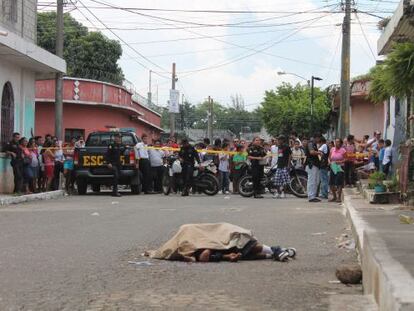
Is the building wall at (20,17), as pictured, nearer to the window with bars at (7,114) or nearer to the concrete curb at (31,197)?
the window with bars at (7,114)

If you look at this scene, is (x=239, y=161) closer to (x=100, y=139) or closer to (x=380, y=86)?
(x=100, y=139)

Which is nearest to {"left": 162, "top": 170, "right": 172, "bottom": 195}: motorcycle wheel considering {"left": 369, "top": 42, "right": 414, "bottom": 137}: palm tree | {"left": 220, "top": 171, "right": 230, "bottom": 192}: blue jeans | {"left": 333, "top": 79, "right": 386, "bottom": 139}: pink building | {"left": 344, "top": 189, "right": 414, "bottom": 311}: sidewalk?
{"left": 220, "top": 171, "right": 230, "bottom": 192}: blue jeans

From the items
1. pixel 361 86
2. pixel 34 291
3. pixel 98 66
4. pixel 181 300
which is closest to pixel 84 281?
pixel 34 291

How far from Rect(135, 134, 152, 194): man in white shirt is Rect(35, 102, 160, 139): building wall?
16214 millimetres

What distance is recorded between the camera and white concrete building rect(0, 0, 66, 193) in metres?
19.3

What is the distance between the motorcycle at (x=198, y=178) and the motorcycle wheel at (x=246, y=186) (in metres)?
0.99

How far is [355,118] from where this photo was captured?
3581 centimetres

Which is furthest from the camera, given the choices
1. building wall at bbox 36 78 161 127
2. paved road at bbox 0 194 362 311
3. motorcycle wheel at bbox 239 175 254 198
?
building wall at bbox 36 78 161 127

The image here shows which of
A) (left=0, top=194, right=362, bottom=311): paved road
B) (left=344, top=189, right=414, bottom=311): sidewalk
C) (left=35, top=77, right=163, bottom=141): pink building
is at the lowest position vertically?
(left=0, top=194, right=362, bottom=311): paved road

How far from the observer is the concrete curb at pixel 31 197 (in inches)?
649

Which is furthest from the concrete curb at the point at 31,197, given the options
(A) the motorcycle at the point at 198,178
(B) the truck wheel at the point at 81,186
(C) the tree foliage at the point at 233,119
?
(C) the tree foliage at the point at 233,119

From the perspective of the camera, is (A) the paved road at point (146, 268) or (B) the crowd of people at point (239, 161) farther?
(B) the crowd of people at point (239, 161)

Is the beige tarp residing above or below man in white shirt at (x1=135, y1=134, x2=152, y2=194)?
below

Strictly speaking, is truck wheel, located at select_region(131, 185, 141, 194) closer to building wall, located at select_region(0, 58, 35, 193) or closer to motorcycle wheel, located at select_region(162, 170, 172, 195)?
motorcycle wheel, located at select_region(162, 170, 172, 195)
